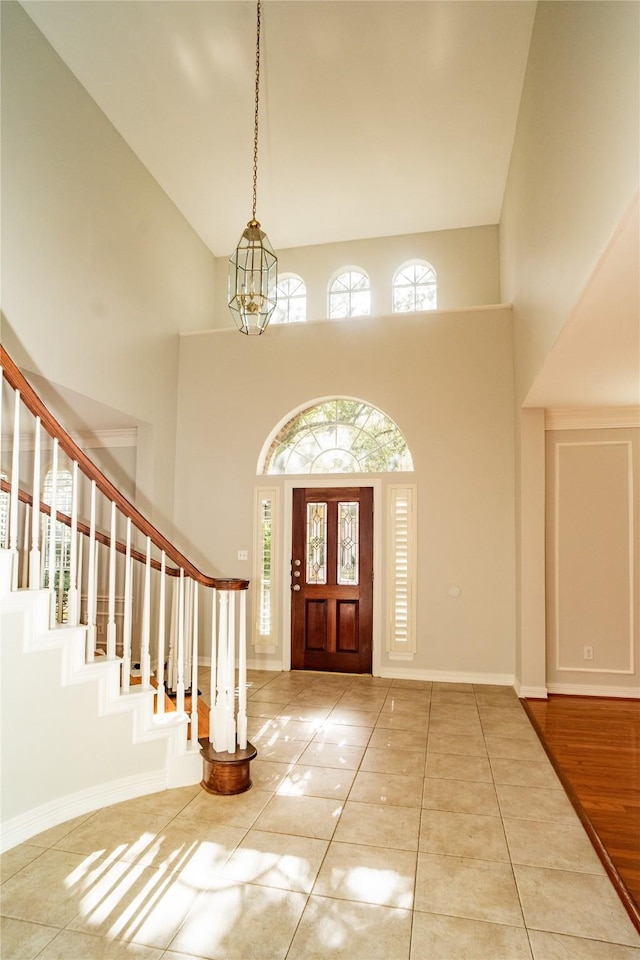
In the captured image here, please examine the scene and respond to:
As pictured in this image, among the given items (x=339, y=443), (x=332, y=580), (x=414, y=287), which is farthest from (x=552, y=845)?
(x=414, y=287)

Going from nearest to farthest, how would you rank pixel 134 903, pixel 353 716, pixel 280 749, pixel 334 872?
pixel 134 903, pixel 334 872, pixel 280 749, pixel 353 716

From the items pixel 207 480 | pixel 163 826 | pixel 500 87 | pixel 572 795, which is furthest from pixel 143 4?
pixel 572 795

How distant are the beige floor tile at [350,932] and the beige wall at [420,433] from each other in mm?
3771

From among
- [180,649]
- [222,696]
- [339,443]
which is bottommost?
[222,696]

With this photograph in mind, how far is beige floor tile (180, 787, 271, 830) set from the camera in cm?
291

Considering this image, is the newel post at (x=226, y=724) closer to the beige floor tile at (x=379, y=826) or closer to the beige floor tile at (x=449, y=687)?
the beige floor tile at (x=379, y=826)

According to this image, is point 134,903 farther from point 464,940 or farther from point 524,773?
point 524,773

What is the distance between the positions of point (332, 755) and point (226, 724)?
0.91 metres

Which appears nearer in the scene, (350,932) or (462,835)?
(350,932)

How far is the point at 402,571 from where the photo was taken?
598 centimetres

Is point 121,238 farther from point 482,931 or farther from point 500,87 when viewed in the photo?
point 482,931

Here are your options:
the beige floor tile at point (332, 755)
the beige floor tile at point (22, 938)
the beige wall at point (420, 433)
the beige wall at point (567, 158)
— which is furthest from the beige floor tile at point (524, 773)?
the beige wall at point (567, 158)

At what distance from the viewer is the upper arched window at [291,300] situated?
24.1 feet

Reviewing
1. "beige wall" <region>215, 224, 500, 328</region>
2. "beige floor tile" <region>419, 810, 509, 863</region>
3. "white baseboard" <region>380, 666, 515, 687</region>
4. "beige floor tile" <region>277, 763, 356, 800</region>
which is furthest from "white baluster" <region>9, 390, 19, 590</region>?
"beige wall" <region>215, 224, 500, 328</region>
